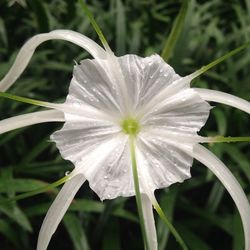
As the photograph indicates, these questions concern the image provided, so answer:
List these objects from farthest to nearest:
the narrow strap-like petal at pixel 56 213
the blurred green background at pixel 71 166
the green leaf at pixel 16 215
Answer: the blurred green background at pixel 71 166 → the green leaf at pixel 16 215 → the narrow strap-like petal at pixel 56 213

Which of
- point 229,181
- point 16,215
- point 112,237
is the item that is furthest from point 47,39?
point 112,237

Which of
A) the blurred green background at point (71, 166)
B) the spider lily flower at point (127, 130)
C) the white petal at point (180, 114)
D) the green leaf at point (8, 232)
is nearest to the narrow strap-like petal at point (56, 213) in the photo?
the spider lily flower at point (127, 130)

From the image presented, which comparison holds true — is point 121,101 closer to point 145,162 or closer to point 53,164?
point 145,162

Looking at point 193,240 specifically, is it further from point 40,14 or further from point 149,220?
point 40,14

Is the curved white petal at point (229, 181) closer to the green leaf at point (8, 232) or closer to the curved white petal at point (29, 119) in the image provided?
the curved white petal at point (29, 119)

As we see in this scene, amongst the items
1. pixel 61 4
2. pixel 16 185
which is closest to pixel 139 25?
pixel 61 4
